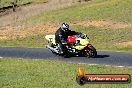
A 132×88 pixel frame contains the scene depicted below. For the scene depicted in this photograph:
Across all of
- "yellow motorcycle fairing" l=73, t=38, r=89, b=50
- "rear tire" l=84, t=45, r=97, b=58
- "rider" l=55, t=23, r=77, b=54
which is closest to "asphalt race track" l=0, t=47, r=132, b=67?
"rear tire" l=84, t=45, r=97, b=58

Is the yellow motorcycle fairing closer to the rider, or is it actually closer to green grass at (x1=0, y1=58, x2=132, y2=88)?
the rider

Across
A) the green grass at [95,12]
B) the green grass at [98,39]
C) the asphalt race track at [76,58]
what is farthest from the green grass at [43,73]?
the green grass at [95,12]

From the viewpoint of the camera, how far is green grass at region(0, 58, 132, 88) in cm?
1842

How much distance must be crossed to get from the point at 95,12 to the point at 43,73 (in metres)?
29.0

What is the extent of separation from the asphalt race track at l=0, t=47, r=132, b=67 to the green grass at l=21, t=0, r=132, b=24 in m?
17.2

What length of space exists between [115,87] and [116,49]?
13658 millimetres

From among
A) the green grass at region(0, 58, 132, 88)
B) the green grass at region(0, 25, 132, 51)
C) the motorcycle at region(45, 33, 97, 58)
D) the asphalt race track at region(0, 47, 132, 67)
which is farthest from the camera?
the green grass at region(0, 25, 132, 51)

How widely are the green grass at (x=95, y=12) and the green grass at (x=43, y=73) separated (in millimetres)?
22176

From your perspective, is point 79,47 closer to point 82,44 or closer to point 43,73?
point 82,44

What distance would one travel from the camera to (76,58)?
27000 mm

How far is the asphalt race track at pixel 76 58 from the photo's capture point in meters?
25.6

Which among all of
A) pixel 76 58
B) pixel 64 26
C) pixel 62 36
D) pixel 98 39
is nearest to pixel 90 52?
pixel 76 58

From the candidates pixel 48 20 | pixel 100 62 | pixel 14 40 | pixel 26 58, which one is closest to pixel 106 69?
pixel 100 62

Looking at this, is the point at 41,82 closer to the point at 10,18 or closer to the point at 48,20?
the point at 48,20
